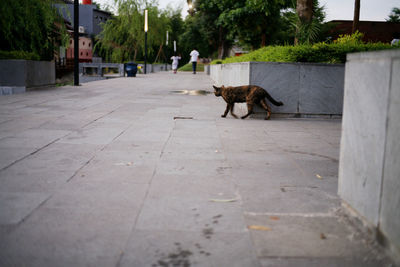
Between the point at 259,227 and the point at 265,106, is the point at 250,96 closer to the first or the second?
the point at 265,106

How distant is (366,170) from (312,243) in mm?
598

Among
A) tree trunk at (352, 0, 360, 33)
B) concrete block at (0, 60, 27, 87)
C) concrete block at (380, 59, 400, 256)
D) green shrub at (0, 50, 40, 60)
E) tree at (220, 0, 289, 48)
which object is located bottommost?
concrete block at (380, 59, 400, 256)

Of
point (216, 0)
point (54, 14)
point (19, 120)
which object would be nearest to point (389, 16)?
point (216, 0)

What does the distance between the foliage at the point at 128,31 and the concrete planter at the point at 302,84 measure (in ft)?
112

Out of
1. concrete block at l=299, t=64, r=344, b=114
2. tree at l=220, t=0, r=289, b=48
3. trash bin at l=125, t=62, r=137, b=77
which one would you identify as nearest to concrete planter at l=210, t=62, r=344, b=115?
concrete block at l=299, t=64, r=344, b=114

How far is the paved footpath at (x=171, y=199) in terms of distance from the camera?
2.47m

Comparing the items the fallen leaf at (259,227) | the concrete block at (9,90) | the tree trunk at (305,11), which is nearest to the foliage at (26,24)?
the concrete block at (9,90)

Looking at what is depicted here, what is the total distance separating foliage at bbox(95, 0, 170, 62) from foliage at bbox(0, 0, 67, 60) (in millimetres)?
25607

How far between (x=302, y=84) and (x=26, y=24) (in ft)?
34.3

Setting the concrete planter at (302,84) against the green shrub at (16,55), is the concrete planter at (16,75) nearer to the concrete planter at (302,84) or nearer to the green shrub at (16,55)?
the green shrub at (16,55)

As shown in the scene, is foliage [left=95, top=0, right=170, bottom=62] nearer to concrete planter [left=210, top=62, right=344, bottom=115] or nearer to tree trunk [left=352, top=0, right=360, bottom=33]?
tree trunk [left=352, top=0, right=360, bottom=33]

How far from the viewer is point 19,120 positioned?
25.0 ft

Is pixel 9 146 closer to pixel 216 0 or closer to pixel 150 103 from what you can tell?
pixel 150 103

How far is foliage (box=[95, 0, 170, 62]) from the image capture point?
4128cm
